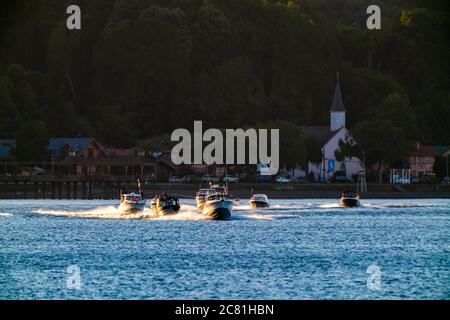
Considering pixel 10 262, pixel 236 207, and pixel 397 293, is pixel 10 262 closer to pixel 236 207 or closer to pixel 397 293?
pixel 397 293

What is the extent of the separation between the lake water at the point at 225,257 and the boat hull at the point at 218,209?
124 centimetres

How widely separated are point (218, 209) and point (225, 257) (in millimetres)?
40478

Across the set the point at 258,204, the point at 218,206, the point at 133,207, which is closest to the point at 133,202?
the point at 133,207

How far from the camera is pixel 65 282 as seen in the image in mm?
75125

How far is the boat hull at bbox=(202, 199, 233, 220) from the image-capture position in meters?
129

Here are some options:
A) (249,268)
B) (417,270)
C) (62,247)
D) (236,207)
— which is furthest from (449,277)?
(236,207)

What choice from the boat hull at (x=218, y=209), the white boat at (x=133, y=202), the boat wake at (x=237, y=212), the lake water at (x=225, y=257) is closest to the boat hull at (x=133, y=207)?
the white boat at (x=133, y=202)

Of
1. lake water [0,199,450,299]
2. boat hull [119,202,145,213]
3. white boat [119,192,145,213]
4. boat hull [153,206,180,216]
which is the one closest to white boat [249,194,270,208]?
lake water [0,199,450,299]

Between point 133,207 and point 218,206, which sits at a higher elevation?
point 218,206

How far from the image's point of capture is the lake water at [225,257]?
71.8 meters

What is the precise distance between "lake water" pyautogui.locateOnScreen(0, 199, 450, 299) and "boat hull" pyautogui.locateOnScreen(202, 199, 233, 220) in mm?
1239

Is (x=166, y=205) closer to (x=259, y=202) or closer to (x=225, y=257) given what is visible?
(x=259, y=202)

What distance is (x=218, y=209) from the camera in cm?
12950
